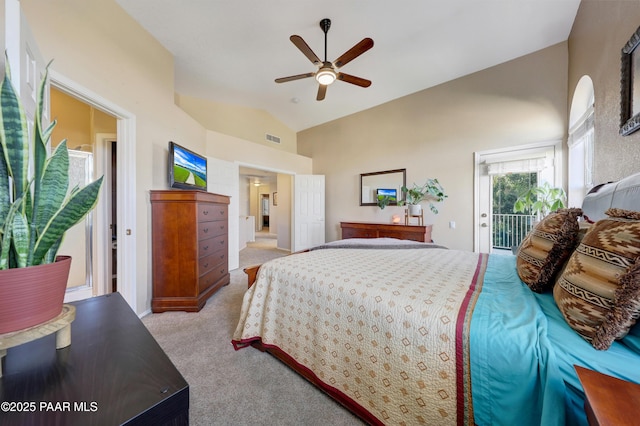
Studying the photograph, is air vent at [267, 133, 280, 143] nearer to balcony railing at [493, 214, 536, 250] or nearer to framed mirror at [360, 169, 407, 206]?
framed mirror at [360, 169, 407, 206]

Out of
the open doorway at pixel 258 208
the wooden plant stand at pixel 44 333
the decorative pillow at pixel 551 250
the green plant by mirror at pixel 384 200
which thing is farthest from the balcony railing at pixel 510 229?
the open doorway at pixel 258 208

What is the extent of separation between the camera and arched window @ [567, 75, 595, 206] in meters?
2.43

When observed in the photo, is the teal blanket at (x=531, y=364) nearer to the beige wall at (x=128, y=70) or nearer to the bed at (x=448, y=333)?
the bed at (x=448, y=333)

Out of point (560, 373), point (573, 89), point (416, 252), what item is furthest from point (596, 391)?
point (573, 89)

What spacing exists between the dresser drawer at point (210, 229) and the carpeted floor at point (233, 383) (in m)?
→ 0.89

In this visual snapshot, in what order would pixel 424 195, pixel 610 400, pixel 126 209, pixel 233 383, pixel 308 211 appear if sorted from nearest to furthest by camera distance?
pixel 610 400, pixel 233 383, pixel 126 209, pixel 424 195, pixel 308 211

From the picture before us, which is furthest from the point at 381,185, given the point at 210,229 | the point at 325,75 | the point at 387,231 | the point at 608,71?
the point at 210,229

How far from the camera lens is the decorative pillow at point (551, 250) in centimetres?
108

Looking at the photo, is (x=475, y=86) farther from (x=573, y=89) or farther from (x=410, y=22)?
(x=410, y=22)

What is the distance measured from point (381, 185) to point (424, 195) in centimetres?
86

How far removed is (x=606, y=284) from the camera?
713 millimetres

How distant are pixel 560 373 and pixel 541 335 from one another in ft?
0.40

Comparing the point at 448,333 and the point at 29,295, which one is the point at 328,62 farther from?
the point at 29,295

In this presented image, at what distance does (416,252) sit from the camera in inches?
84.2
